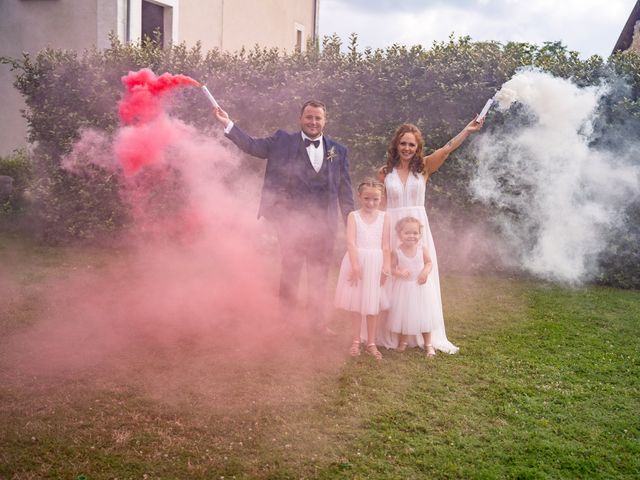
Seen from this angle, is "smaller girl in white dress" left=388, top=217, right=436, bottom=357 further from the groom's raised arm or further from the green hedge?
the green hedge

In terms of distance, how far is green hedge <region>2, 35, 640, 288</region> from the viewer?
919cm

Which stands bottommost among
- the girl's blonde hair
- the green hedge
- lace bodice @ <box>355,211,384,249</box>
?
lace bodice @ <box>355,211,384,249</box>

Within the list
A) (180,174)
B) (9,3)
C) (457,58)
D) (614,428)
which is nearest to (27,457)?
(614,428)

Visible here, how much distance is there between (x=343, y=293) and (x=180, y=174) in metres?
4.75

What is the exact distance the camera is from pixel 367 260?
585 cm

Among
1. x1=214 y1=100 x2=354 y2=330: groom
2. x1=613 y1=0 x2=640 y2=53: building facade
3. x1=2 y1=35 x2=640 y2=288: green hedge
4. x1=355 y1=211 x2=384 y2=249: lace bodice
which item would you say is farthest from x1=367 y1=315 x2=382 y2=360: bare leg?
x1=613 y1=0 x2=640 y2=53: building facade

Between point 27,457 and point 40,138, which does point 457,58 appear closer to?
point 40,138

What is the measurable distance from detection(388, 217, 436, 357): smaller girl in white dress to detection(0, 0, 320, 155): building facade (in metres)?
7.41

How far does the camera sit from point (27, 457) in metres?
3.68

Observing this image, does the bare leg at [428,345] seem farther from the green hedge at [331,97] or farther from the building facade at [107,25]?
the building facade at [107,25]

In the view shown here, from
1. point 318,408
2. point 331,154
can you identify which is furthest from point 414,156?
point 318,408

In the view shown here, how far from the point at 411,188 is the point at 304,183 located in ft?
3.22

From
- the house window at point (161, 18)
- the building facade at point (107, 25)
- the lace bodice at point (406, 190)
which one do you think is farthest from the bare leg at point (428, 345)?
the house window at point (161, 18)

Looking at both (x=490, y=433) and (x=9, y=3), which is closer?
(x=490, y=433)
